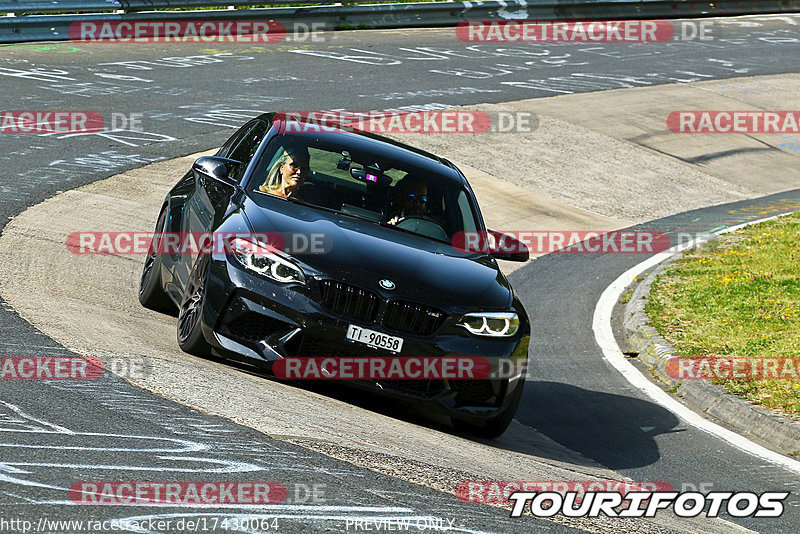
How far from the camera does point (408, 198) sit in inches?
314

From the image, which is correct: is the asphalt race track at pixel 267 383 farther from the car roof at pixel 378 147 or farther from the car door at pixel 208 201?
the car roof at pixel 378 147

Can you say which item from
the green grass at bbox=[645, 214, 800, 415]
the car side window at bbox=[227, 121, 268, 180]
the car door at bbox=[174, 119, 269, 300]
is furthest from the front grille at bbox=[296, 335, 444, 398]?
the green grass at bbox=[645, 214, 800, 415]

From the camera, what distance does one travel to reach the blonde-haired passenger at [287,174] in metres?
7.82

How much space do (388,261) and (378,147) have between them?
1754mm

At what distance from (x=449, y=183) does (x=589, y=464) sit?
7.59ft

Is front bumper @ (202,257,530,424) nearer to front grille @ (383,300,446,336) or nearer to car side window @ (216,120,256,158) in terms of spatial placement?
front grille @ (383,300,446,336)

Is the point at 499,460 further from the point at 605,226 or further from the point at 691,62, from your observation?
the point at 691,62

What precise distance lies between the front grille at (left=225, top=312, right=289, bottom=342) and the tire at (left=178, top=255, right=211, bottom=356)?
0.87 feet

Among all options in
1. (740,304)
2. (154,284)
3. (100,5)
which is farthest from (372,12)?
(154,284)

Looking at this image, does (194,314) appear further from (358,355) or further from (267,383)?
(358,355)

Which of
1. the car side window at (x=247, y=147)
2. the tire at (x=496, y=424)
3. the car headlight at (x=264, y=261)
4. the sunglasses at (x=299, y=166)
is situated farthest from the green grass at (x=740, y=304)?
the car side window at (x=247, y=147)

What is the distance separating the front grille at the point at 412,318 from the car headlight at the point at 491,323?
170 millimetres

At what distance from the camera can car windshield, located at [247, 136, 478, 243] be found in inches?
308

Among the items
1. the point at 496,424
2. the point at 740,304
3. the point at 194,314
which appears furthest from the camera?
the point at 740,304
